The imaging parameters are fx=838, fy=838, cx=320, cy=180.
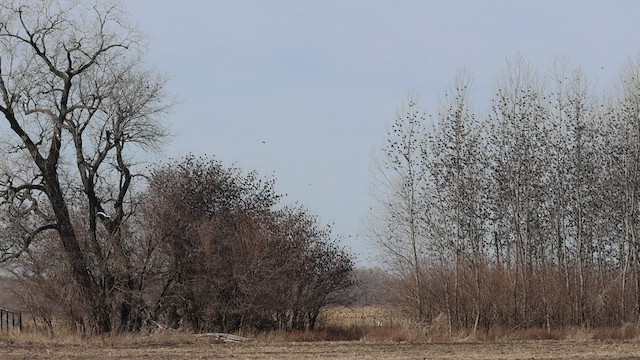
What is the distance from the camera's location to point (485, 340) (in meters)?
28.3

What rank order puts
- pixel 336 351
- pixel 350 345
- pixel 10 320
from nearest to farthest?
pixel 336 351 → pixel 350 345 → pixel 10 320

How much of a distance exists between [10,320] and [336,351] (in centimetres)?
1518

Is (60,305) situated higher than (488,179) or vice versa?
(488,179)

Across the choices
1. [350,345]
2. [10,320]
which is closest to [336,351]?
[350,345]

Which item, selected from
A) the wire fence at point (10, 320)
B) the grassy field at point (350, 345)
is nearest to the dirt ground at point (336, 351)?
the grassy field at point (350, 345)

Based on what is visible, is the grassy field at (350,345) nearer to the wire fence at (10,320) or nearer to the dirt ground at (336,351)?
the dirt ground at (336,351)

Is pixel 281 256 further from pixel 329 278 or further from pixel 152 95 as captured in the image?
pixel 152 95

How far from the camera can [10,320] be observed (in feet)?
102

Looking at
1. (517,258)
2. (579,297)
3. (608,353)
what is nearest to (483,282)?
(517,258)

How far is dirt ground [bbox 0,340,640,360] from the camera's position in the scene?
20156 mm

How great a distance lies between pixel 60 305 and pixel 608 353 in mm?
17861

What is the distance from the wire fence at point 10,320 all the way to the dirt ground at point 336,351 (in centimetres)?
462

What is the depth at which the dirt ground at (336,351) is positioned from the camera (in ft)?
66.1

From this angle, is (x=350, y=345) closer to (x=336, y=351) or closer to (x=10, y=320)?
(x=336, y=351)
